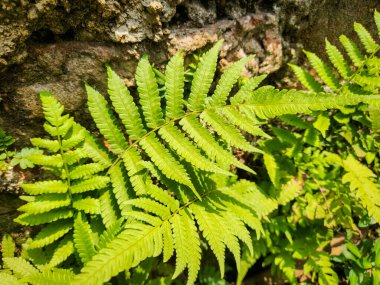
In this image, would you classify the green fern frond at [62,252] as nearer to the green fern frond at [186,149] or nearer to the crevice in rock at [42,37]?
the green fern frond at [186,149]

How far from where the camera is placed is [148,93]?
2.11 meters

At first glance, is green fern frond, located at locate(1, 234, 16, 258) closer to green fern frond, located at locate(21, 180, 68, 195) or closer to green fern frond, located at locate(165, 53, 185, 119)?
green fern frond, located at locate(21, 180, 68, 195)

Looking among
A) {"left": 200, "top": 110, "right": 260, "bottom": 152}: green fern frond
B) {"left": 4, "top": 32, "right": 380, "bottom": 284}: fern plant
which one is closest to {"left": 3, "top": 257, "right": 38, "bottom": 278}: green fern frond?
{"left": 4, "top": 32, "right": 380, "bottom": 284}: fern plant

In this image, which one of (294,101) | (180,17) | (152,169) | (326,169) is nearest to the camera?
(294,101)

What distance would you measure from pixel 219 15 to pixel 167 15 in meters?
0.56

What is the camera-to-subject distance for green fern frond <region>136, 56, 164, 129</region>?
6.77 ft

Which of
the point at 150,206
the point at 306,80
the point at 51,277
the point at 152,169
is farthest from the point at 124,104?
the point at 306,80

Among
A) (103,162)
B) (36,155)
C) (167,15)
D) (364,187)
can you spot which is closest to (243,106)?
(167,15)

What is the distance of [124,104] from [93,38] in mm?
496

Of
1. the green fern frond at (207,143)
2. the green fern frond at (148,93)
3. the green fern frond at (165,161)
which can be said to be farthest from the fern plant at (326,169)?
the green fern frond at (148,93)

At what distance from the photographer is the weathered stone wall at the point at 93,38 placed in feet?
6.26

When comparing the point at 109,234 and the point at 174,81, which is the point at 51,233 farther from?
the point at 174,81

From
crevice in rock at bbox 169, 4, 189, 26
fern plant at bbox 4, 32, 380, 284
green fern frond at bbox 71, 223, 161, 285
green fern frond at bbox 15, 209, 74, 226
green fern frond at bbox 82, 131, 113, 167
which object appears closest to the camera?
green fern frond at bbox 71, 223, 161, 285

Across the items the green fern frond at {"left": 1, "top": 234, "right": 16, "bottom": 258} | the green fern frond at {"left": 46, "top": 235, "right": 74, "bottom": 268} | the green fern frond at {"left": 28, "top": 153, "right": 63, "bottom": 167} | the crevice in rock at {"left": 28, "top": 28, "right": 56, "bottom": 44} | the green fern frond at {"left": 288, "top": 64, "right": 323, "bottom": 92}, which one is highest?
the crevice in rock at {"left": 28, "top": 28, "right": 56, "bottom": 44}
